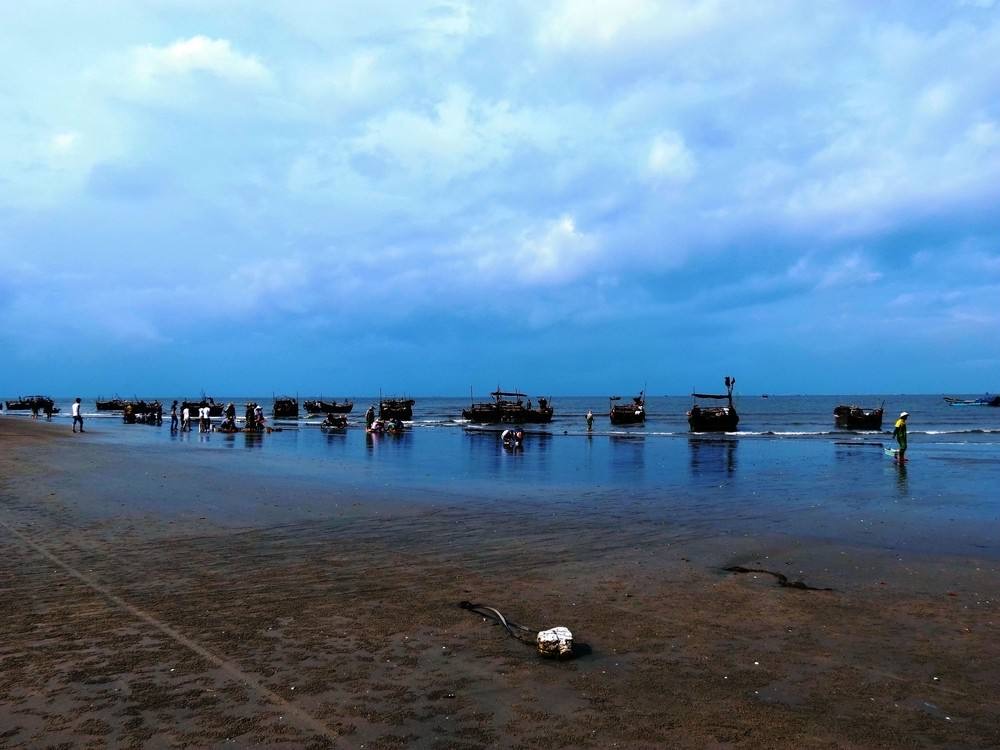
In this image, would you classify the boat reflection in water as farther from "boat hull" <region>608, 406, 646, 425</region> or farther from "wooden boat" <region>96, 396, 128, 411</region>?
"wooden boat" <region>96, 396, 128, 411</region>

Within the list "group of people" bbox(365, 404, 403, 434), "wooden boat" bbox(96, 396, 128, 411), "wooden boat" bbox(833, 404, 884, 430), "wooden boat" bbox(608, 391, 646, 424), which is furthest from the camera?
"wooden boat" bbox(96, 396, 128, 411)

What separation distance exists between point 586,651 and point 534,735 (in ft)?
6.06

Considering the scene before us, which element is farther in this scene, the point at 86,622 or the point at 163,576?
the point at 163,576

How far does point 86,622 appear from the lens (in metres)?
7.35

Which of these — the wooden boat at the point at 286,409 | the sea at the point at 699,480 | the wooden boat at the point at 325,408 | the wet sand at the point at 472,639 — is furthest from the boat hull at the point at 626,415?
the wet sand at the point at 472,639

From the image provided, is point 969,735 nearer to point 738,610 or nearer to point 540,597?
point 738,610

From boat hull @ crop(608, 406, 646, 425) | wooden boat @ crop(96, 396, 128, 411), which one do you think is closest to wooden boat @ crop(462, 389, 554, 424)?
boat hull @ crop(608, 406, 646, 425)

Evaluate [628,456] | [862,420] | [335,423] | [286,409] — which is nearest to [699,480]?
[628,456]

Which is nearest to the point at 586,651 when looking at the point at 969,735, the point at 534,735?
the point at 534,735

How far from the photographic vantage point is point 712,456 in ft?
110

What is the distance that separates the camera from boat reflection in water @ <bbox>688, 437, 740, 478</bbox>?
25938 mm

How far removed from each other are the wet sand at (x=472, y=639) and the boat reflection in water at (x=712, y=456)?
42.6ft

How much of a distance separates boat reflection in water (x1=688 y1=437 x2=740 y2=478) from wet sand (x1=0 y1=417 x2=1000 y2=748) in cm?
1299

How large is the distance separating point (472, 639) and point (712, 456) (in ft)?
93.4
